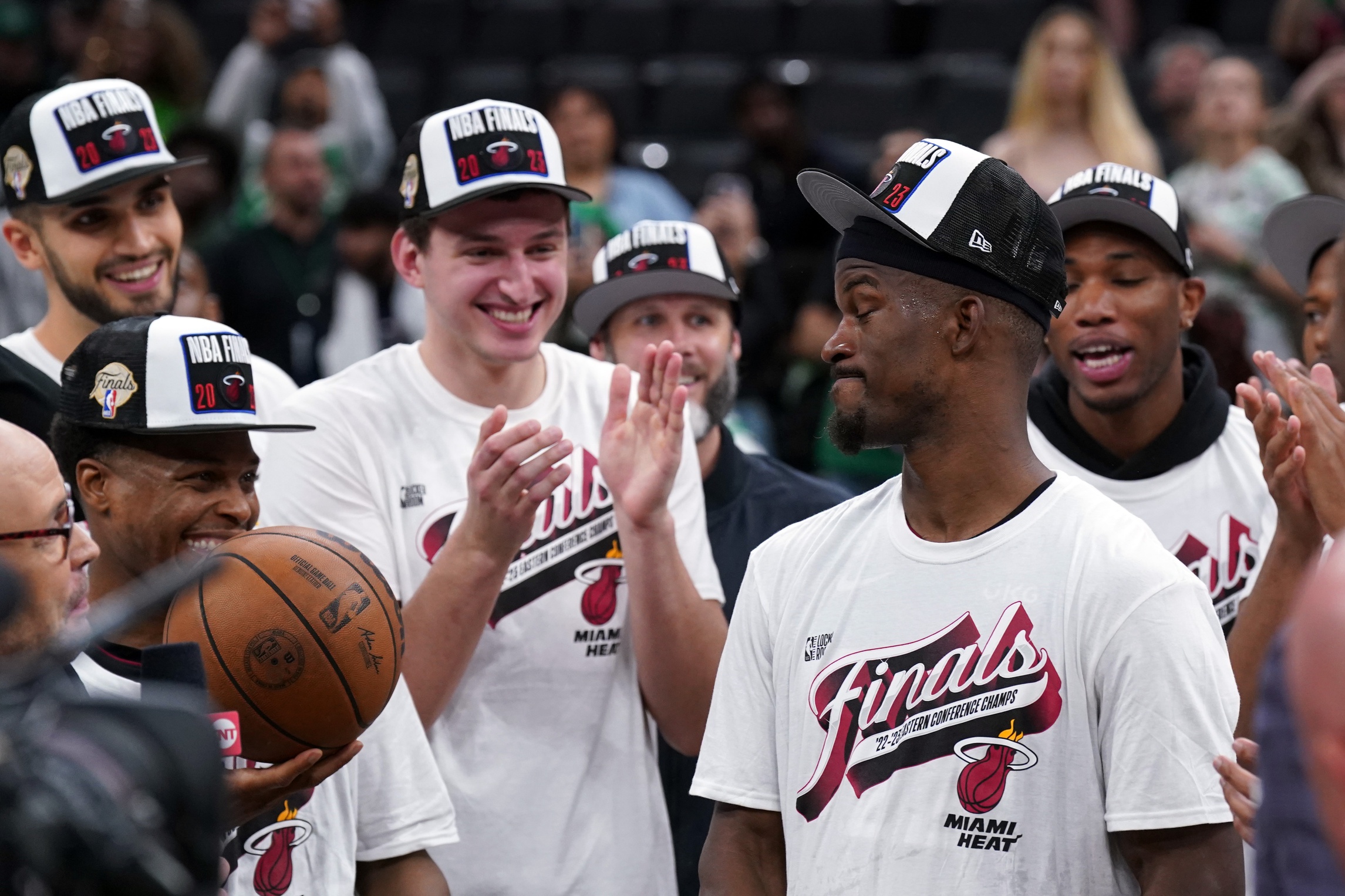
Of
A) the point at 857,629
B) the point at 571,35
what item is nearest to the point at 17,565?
the point at 857,629

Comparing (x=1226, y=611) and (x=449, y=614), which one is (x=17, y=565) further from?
(x=1226, y=611)

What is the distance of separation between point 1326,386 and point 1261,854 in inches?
69.5

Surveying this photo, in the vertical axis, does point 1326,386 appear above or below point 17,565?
above

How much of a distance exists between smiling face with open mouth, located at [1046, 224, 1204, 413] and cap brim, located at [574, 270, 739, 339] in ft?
3.46

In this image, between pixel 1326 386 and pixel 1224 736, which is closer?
pixel 1224 736

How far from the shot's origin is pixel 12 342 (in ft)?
13.0

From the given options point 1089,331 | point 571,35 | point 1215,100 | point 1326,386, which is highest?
point 571,35

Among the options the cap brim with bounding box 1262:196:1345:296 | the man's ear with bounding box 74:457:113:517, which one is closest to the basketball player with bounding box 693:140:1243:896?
the man's ear with bounding box 74:457:113:517

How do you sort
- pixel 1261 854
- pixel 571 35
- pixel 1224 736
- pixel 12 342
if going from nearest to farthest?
pixel 1261 854
pixel 1224 736
pixel 12 342
pixel 571 35

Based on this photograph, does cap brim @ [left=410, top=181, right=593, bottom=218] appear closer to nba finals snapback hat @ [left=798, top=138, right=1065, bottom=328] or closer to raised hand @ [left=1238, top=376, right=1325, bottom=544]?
nba finals snapback hat @ [left=798, top=138, right=1065, bottom=328]

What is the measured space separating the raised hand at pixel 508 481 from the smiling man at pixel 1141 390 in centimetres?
122

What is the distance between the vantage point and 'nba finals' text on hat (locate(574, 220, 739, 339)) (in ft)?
14.8

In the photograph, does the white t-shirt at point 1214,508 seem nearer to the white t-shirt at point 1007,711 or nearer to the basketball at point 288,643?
the white t-shirt at point 1007,711

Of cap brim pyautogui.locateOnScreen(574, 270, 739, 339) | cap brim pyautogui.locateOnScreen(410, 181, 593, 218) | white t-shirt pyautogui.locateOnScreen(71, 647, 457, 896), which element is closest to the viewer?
white t-shirt pyautogui.locateOnScreen(71, 647, 457, 896)
